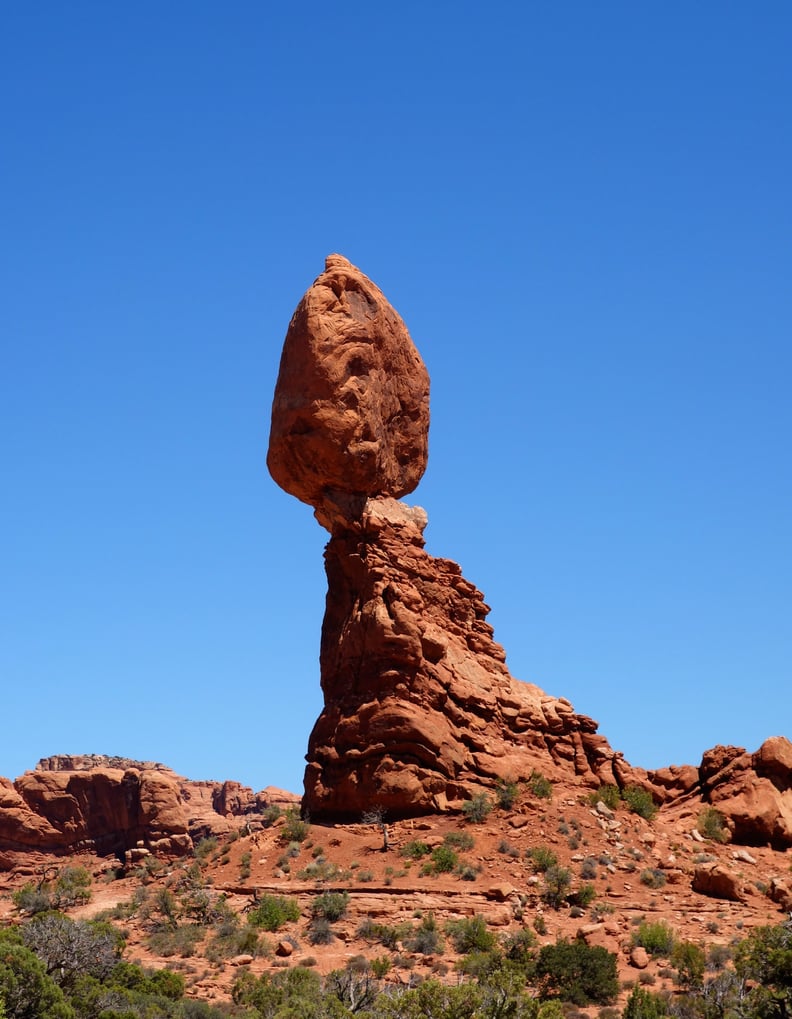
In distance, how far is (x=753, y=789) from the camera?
4144 cm

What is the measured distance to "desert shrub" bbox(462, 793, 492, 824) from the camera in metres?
38.1

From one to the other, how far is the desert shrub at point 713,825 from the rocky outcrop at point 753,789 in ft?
0.63

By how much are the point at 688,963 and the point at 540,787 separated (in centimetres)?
885

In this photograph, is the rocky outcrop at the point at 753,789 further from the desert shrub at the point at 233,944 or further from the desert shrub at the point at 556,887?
the desert shrub at the point at 233,944

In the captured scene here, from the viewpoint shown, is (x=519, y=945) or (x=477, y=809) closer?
(x=519, y=945)

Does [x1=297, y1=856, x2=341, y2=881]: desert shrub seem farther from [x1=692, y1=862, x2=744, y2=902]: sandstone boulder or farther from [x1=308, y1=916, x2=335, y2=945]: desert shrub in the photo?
[x1=692, y1=862, x2=744, y2=902]: sandstone boulder

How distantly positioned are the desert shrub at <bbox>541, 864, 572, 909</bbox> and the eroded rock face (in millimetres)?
11233

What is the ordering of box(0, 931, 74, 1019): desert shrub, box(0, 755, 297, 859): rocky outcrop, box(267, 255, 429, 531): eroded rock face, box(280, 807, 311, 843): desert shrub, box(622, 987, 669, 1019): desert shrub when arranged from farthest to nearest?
box(0, 755, 297, 859): rocky outcrop, box(267, 255, 429, 531): eroded rock face, box(280, 807, 311, 843): desert shrub, box(622, 987, 669, 1019): desert shrub, box(0, 931, 74, 1019): desert shrub

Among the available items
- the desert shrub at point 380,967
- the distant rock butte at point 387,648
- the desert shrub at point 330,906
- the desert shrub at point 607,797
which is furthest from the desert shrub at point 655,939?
the distant rock butte at point 387,648

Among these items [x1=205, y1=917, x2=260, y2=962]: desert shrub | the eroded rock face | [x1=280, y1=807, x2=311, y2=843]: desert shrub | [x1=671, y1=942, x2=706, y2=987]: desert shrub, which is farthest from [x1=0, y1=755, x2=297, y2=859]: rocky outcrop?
[x1=671, y1=942, x2=706, y2=987]: desert shrub

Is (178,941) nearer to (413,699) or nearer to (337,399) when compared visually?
(413,699)

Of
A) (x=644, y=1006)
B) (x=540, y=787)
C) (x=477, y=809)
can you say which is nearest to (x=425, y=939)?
(x=644, y=1006)

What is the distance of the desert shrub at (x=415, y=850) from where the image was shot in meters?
36.8

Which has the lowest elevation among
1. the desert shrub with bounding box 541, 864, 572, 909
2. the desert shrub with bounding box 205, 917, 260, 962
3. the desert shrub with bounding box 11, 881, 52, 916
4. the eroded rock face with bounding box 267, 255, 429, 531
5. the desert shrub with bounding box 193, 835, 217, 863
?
the desert shrub with bounding box 205, 917, 260, 962
